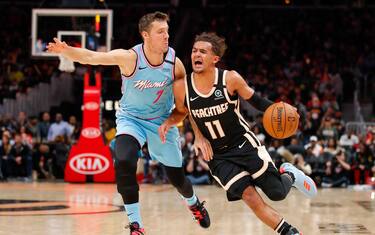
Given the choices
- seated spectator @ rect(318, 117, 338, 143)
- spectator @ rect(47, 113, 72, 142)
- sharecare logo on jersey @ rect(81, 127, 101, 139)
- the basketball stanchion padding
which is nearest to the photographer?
seated spectator @ rect(318, 117, 338, 143)

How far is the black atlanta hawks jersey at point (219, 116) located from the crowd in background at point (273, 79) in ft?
13.9

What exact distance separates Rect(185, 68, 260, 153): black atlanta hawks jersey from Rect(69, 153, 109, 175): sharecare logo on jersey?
9.53 meters

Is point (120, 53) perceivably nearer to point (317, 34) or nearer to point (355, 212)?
point (355, 212)

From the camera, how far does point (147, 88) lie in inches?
294

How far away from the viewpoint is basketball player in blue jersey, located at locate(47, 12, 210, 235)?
285 inches

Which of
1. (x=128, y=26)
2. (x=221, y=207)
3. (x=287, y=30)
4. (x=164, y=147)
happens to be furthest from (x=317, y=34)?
(x=164, y=147)

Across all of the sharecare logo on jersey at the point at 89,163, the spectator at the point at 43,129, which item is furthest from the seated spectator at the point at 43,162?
the sharecare logo on jersey at the point at 89,163

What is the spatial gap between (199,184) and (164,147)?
9147mm

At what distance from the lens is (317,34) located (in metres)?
25.9

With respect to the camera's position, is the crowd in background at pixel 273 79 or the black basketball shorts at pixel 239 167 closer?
the black basketball shorts at pixel 239 167

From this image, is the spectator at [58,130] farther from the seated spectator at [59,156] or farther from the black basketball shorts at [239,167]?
the black basketball shorts at [239,167]

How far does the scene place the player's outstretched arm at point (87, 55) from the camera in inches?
276

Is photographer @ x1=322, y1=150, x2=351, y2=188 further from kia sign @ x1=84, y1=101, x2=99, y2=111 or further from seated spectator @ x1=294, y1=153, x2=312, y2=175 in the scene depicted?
kia sign @ x1=84, y1=101, x2=99, y2=111

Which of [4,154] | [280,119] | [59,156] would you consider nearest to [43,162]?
[59,156]
